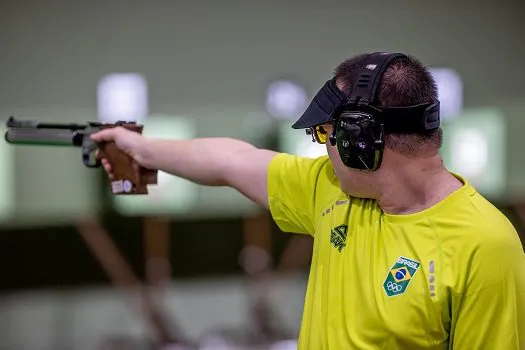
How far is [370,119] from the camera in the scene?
1876 millimetres

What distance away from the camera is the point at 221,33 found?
6.22 metres

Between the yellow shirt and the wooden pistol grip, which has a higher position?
the wooden pistol grip

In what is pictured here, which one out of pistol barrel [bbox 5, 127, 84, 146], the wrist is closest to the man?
the wrist

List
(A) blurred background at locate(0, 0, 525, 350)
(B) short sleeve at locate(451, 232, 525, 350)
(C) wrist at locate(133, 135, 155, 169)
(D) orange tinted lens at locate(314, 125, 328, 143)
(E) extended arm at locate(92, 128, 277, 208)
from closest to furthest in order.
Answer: (B) short sleeve at locate(451, 232, 525, 350), (D) orange tinted lens at locate(314, 125, 328, 143), (E) extended arm at locate(92, 128, 277, 208), (C) wrist at locate(133, 135, 155, 169), (A) blurred background at locate(0, 0, 525, 350)

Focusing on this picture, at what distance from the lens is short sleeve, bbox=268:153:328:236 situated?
2234mm

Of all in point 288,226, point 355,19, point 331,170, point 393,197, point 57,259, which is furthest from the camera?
point 355,19

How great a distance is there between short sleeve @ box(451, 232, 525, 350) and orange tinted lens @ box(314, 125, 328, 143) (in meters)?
0.46

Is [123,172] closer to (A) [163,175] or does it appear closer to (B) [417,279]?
(B) [417,279]

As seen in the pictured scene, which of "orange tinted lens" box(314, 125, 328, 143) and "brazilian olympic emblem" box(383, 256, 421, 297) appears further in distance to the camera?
"orange tinted lens" box(314, 125, 328, 143)

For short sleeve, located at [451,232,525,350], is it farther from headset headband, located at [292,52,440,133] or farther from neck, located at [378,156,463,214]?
headset headband, located at [292,52,440,133]

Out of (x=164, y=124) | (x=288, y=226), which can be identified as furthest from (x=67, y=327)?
(x=288, y=226)

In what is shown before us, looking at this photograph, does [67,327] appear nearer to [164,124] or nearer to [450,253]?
[164,124]

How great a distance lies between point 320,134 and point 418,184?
270 mm

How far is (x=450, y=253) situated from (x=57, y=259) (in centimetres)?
457
